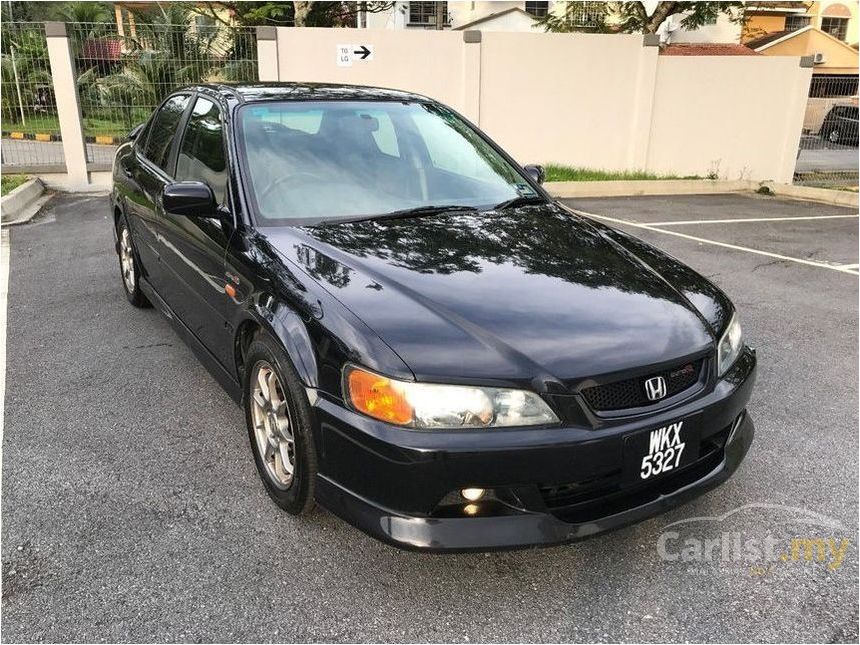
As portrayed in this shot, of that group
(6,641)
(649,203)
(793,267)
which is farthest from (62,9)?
(6,641)

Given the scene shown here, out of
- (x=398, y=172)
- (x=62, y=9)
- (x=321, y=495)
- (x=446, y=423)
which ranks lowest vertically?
(x=321, y=495)

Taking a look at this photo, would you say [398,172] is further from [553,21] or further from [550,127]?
[553,21]

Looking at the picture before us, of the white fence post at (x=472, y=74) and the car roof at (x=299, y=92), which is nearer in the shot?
the car roof at (x=299, y=92)

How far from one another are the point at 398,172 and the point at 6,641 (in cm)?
249

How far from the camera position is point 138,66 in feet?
34.0

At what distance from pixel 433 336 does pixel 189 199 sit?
1.48 m

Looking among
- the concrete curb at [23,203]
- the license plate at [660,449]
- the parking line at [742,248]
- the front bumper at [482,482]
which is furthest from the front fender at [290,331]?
the concrete curb at [23,203]

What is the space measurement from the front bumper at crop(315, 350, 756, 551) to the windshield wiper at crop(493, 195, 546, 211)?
5.00 feet

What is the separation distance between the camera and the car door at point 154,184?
4.25 m

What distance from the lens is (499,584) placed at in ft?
8.29

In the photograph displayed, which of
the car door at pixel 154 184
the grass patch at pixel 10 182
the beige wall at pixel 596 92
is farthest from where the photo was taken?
the beige wall at pixel 596 92

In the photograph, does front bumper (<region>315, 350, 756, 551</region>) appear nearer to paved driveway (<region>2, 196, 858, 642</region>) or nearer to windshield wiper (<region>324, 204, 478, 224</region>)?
paved driveway (<region>2, 196, 858, 642</region>)

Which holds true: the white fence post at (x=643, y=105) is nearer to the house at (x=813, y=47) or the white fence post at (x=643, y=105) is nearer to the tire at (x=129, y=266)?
the tire at (x=129, y=266)

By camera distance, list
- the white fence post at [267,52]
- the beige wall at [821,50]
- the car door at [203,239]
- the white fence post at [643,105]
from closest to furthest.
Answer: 1. the car door at [203,239]
2. the white fence post at [267,52]
3. the white fence post at [643,105]
4. the beige wall at [821,50]
